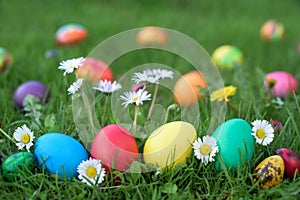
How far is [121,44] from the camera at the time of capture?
304 centimetres

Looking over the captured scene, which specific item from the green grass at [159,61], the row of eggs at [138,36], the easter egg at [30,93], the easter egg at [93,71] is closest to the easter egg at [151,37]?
the row of eggs at [138,36]

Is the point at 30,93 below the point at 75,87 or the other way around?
below

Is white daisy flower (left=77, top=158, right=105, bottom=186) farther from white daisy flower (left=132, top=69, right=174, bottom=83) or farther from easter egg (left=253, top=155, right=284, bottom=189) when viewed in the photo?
easter egg (left=253, top=155, right=284, bottom=189)

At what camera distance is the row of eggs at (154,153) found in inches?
55.5

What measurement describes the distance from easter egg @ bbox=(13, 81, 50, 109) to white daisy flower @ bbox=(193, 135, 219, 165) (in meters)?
0.86

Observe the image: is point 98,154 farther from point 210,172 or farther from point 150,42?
point 150,42

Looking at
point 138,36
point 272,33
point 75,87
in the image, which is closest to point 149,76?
point 75,87

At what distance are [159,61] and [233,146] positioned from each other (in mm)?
1374

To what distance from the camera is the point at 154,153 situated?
1.44 meters

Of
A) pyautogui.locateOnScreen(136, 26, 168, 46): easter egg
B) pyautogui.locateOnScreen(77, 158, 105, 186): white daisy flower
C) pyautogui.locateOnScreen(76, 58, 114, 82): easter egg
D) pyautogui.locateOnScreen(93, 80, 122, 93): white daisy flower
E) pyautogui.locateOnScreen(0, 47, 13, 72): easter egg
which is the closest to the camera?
pyautogui.locateOnScreen(77, 158, 105, 186): white daisy flower

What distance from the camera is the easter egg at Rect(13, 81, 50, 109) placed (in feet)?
6.70

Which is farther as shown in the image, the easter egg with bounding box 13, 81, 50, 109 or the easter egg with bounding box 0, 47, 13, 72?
the easter egg with bounding box 0, 47, 13, 72

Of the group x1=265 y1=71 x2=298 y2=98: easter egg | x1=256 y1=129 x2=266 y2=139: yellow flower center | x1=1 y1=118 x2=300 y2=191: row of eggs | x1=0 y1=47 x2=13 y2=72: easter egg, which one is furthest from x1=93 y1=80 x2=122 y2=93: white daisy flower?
x1=0 y1=47 x2=13 y2=72: easter egg

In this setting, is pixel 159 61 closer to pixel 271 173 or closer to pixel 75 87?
pixel 75 87
